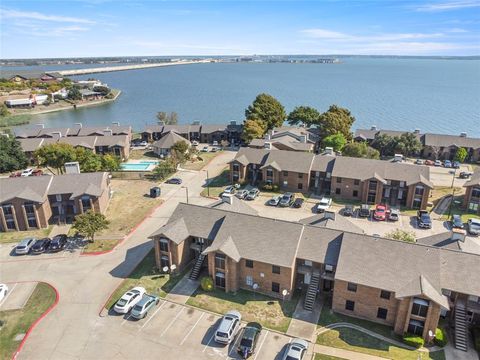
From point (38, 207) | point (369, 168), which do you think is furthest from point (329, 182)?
point (38, 207)

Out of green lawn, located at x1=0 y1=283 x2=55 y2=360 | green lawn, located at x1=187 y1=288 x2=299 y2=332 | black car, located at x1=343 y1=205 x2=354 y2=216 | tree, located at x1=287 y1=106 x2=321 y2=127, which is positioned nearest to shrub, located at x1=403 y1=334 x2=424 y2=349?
green lawn, located at x1=187 y1=288 x2=299 y2=332

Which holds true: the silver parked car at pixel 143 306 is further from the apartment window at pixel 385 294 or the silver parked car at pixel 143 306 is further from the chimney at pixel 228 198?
the apartment window at pixel 385 294

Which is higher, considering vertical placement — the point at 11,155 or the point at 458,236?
the point at 458,236

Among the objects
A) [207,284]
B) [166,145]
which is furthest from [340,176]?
[166,145]

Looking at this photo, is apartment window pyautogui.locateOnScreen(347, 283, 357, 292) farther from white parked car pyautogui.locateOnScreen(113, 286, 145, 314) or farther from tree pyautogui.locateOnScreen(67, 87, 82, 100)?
tree pyautogui.locateOnScreen(67, 87, 82, 100)

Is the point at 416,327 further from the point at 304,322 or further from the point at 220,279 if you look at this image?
the point at 220,279

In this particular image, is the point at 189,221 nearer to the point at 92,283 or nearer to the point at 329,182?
the point at 92,283
